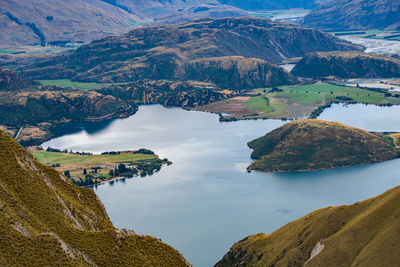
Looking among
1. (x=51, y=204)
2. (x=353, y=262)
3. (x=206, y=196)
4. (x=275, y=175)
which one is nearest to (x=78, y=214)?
(x=51, y=204)

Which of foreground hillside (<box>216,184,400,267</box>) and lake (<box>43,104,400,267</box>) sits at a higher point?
foreground hillside (<box>216,184,400,267</box>)

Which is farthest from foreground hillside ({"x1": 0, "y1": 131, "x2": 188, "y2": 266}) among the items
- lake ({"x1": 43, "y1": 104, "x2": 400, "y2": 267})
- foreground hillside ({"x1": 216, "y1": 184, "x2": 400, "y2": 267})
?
lake ({"x1": 43, "y1": 104, "x2": 400, "y2": 267})

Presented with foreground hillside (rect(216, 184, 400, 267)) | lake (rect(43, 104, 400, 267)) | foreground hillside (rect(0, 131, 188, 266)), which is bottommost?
lake (rect(43, 104, 400, 267))

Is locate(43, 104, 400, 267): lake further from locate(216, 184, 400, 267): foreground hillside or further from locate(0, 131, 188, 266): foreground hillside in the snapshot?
locate(0, 131, 188, 266): foreground hillside

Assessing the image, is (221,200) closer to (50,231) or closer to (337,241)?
(337,241)

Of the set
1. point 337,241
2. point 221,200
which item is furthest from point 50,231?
point 221,200

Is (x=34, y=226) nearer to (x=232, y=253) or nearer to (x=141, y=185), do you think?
(x=232, y=253)

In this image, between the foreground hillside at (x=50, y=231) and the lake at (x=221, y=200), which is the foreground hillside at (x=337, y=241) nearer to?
the lake at (x=221, y=200)
